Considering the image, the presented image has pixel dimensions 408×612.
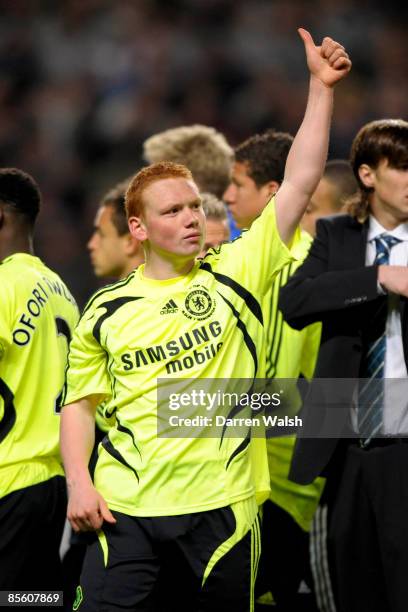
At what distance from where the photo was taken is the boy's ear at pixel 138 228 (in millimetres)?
3379

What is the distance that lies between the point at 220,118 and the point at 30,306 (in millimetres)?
5129

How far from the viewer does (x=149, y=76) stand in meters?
9.00

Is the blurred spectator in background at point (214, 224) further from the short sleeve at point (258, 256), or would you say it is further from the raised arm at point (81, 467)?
the raised arm at point (81, 467)

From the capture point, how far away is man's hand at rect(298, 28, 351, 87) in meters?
3.13

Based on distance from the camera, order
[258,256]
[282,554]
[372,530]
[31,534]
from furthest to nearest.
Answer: [282,554]
[31,534]
[372,530]
[258,256]

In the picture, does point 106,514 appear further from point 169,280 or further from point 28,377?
point 28,377

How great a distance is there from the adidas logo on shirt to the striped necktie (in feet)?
2.49

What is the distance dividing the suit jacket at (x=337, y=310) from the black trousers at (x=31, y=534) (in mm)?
1012

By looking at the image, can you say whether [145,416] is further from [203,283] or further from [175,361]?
[203,283]

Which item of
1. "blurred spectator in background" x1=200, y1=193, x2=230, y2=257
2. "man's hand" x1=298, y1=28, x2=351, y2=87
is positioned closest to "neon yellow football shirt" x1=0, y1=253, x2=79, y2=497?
"blurred spectator in background" x1=200, y1=193, x2=230, y2=257

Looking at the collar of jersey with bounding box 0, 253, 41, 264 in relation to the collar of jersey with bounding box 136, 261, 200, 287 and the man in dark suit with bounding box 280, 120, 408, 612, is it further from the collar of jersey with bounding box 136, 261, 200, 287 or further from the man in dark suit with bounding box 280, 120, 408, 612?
the man in dark suit with bounding box 280, 120, 408, 612

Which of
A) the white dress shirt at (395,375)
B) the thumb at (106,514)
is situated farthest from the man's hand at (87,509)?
the white dress shirt at (395,375)

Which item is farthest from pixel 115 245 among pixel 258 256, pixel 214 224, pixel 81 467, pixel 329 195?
pixel 81 467

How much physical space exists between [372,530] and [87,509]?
1014mm
